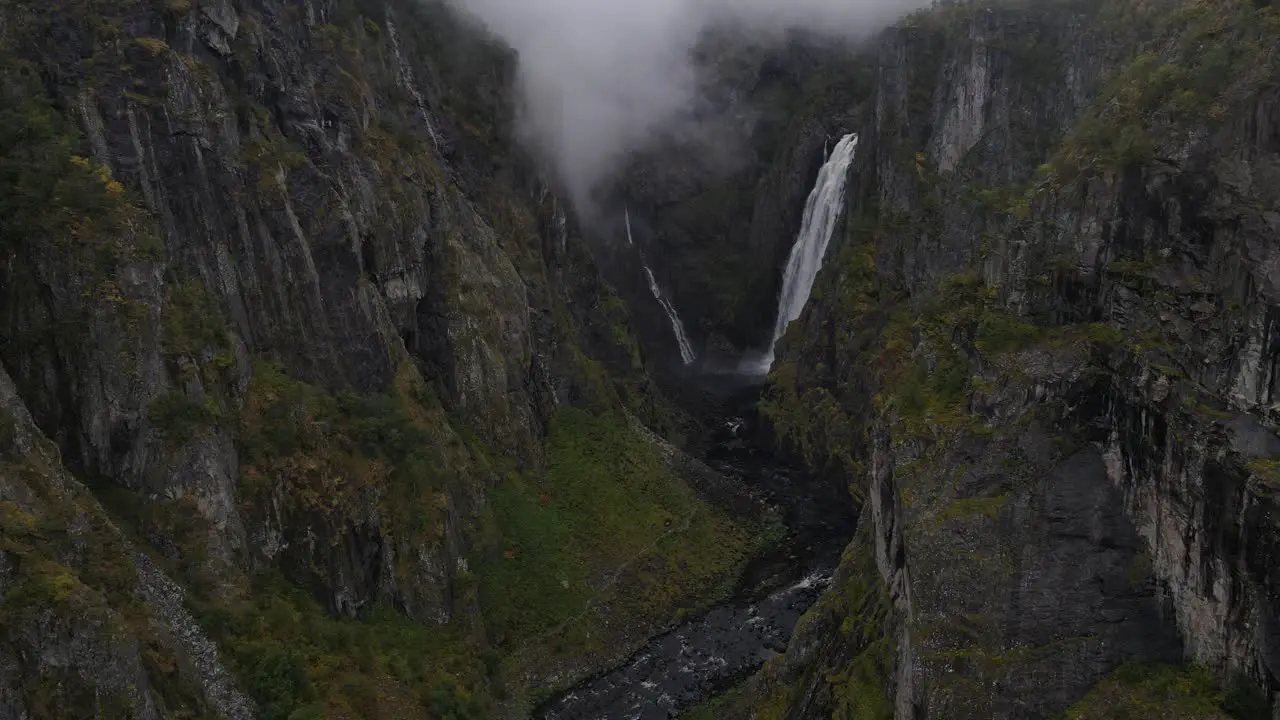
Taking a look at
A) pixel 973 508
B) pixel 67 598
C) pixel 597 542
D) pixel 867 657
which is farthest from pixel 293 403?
pixel 973 508

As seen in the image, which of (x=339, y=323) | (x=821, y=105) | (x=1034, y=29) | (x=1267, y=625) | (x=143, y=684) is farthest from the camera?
(x=821, y=105)

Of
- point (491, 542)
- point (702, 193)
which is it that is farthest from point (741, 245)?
point (491, 542)

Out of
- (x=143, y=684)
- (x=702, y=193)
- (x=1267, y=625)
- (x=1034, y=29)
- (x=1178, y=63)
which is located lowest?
(x=1267, y=625)

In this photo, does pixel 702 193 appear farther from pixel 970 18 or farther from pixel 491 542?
pixel 491 542

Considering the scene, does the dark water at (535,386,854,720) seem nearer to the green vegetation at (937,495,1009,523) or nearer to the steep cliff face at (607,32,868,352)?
the green vegetation at (937,495,1009,523)

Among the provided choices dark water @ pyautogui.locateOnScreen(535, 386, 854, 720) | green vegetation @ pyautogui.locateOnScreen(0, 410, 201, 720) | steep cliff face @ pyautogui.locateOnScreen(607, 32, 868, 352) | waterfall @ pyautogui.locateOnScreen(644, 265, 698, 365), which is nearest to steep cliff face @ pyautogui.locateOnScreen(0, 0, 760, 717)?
green vegetation @ pyautogui.locateOnScreen(0, 410, 201, 720)

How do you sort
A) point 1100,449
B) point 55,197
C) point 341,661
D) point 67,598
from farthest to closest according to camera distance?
point 341,661 < point 55,197 < point 1100,449 < point 67,598

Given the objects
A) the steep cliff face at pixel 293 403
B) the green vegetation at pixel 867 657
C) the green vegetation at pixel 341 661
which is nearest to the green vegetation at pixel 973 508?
the green vegetation at pixel 867 657

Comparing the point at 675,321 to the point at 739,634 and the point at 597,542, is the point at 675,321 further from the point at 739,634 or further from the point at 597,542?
the point at 739,634
